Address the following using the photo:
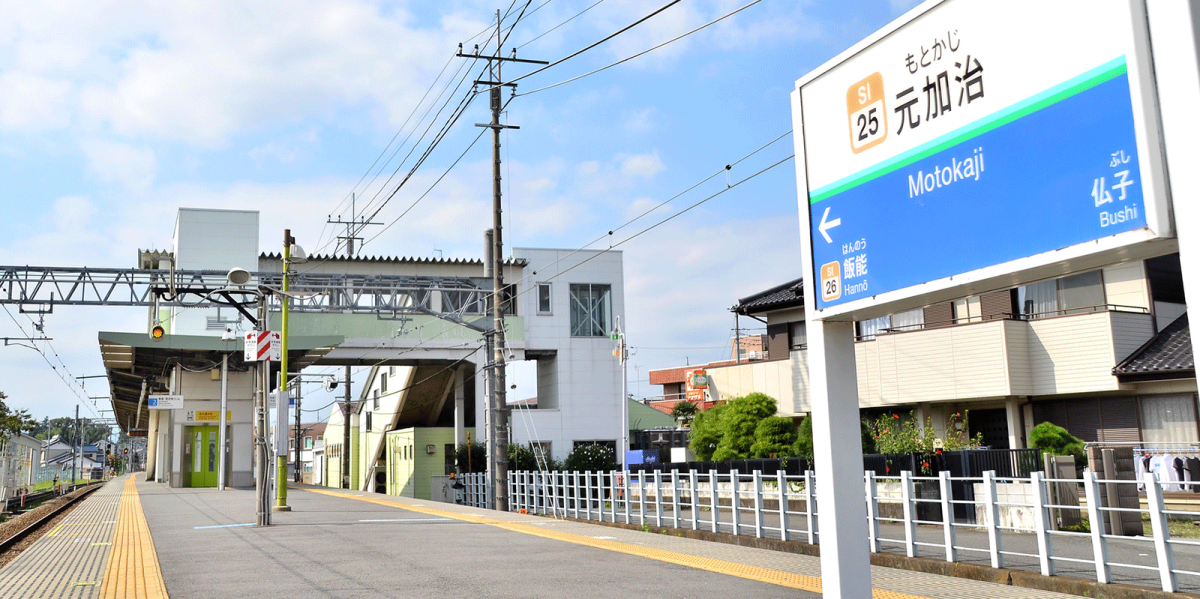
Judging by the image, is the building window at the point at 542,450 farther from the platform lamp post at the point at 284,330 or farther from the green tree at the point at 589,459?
the platform lamp post at the point at 284,330

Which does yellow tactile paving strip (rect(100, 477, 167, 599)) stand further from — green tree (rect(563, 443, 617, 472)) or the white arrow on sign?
green tree (rect(563, 443, 617, 472))

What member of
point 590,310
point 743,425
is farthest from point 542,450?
point 743,425

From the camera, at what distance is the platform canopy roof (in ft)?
109

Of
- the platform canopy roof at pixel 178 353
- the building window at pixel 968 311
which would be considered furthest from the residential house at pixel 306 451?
the building window at pixel 968 311

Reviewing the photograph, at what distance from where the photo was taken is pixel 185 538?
14.3 metres

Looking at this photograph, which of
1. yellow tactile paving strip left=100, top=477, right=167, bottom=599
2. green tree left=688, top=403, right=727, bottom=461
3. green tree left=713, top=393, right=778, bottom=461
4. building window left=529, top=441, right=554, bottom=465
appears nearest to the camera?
yellow tactile paving strip left=100, top=477, right=167, bottom=599

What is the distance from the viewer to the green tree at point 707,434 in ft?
96.9

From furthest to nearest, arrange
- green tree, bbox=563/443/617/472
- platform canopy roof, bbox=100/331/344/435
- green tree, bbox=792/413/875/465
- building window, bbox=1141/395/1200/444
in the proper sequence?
green tree, bbox=563/443/617/472 → platform canopy roof, bbox=100/331/344/435 → green tree, bbox=792/413/875/465 → building window, bbox=1141/395/1200/444

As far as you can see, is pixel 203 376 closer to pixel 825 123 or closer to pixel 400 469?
pixel 400 469

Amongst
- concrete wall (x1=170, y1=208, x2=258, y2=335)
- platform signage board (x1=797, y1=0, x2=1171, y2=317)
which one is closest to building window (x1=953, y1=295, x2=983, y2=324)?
platform signage board (x1=797, y1=0, x2=1171, y2=317)

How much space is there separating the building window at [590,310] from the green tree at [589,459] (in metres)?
5.65

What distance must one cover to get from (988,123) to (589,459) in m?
38.7

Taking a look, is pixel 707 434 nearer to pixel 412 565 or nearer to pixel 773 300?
pixel 773 300

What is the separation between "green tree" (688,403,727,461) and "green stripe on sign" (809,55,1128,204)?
24.4 metres
